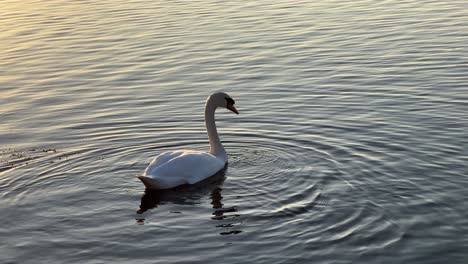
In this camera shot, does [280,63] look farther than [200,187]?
Yes

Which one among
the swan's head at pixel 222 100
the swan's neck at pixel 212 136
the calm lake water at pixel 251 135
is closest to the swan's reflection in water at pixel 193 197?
the calm lake water at pixel 251 135

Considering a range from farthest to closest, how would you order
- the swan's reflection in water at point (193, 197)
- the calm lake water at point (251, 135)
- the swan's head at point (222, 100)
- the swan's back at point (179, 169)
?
the swan's head at point (222, 100) → the swan's back at point (179, 169) → the swan's reflection in water at point (193, 197) → the calm lake water at point (251, 135)

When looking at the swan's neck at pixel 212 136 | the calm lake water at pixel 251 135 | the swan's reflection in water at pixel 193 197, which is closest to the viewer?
the calm lake water at pixel 251 135

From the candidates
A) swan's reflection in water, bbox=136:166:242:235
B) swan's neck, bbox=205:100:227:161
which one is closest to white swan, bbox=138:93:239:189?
swan's neck, bbox=205:100:227:161

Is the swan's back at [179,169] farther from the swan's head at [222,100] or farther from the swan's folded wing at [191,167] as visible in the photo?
the swan's head at [222,100]

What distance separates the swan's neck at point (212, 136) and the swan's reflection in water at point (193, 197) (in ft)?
2.29

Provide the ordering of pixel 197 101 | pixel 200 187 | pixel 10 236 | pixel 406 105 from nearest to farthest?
pixel 10 236, pixel 200 187, pixel 406 105, pixel 197 101

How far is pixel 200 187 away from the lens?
Result: 1515cm

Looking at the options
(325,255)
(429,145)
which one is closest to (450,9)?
(429,145)

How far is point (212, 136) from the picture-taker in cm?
1659

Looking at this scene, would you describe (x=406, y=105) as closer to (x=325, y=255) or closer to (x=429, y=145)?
(x=429, y=145)

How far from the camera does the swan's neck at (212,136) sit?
16.3 meters

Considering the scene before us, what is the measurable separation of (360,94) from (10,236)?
31.3 feet

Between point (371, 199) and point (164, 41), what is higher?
point (164, 41)
